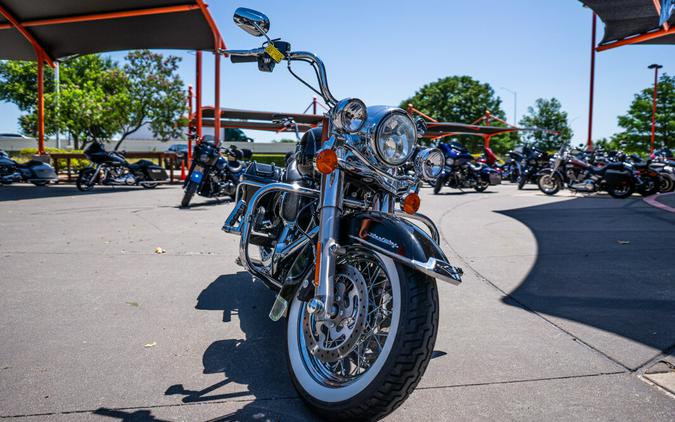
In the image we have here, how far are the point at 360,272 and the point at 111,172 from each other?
44.7 feet

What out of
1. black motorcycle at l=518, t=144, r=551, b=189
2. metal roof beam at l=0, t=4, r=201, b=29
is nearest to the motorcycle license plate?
metal roof beam at l=0, t=4, r=201, b=29

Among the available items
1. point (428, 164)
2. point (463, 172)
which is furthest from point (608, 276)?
point (463, 172)

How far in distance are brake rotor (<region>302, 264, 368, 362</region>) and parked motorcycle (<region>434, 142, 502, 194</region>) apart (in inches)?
512

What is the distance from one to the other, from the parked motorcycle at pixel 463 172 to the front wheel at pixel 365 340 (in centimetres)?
1301

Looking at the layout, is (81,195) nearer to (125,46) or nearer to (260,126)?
(125,46)

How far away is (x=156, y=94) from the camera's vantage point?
21875mm

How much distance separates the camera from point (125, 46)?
680 inches

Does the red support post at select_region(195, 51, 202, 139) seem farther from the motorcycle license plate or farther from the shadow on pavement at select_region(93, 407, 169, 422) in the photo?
the shadow on pavement at select_region(93, 407, 169, 422)

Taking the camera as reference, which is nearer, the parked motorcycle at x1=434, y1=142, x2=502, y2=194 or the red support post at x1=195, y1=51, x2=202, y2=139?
the parked motorcycle at x1=434, y1=142, x2=502, y2=194

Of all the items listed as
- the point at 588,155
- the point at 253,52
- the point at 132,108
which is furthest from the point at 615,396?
the point at 132,108

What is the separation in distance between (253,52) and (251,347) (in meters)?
1.69

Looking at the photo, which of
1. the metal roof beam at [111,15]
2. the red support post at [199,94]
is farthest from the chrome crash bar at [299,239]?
the red support post at [199,94]

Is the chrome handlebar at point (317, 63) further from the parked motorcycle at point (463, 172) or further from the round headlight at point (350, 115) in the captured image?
the parked motorcycle at point (463, 172)

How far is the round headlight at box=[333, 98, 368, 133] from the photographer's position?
226 cm
